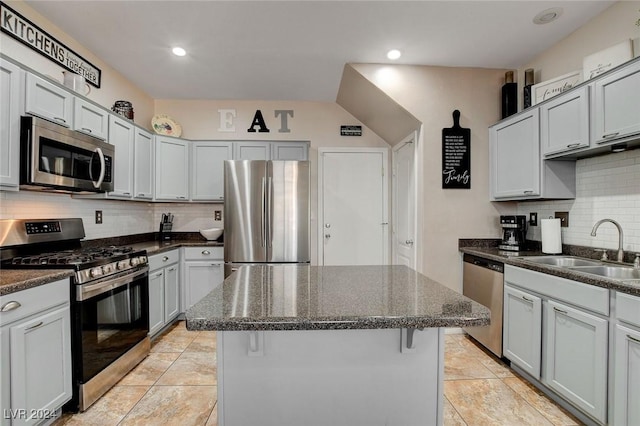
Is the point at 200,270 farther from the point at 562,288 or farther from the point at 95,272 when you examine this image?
the point at 562,288

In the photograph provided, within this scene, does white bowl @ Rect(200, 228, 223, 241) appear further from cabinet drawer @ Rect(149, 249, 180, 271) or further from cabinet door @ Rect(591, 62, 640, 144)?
cabinet door @ Rect(591, 62, 640, 144)

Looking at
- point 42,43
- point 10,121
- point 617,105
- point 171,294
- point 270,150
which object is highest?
point 42,43

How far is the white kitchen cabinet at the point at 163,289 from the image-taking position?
3.00 metres

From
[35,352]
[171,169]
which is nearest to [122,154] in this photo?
[171,169]

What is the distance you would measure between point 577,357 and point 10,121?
3644mm

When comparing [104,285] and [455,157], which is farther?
[455,157]

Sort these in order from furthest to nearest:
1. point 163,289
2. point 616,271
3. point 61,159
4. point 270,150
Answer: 1. point 270,150
2. point 163,289
3. point 61,159
4. point 616,271

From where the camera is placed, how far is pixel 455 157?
3.25 m

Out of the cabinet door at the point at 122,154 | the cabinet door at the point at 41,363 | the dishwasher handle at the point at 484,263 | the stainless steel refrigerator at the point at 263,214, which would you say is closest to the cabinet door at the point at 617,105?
the dishwasher handle at the point at 484,263

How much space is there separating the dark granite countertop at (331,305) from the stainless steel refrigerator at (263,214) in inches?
72.9

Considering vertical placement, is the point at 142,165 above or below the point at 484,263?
above

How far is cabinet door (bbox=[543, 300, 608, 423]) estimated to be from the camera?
1730mm

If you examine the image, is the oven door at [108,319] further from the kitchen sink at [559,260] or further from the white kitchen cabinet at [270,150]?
the kitchen sink at [559,260]

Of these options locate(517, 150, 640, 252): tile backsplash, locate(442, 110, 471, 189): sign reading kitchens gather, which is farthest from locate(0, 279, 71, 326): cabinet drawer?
locate(517, 150, 640, 252): tile backsplash
